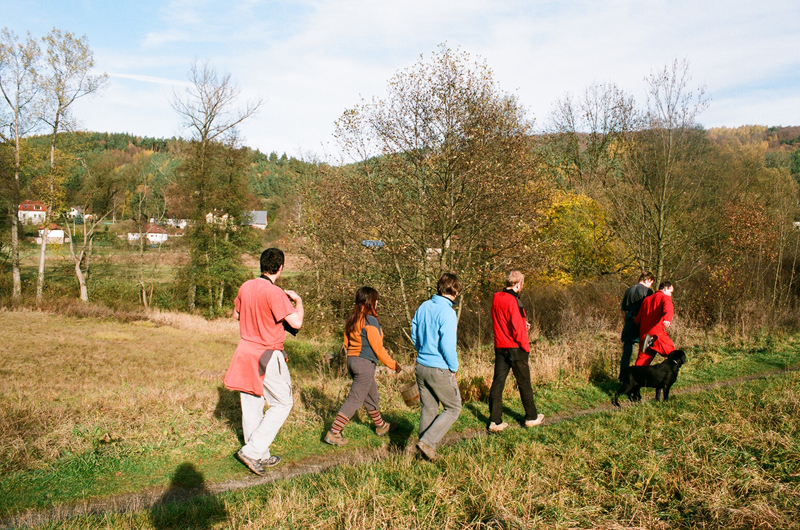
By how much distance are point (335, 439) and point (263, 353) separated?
152cm

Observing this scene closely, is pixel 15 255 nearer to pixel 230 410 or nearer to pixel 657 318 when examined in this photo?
pixel 230 410

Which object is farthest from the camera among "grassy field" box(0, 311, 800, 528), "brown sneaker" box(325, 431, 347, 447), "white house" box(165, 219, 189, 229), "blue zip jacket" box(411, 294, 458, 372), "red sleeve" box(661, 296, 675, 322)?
"white house" box(165, 219, 189, 229)

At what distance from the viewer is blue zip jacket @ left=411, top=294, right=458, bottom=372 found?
15.0ft

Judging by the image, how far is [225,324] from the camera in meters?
29.5

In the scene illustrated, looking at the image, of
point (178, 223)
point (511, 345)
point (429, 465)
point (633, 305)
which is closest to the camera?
point (429, 465)

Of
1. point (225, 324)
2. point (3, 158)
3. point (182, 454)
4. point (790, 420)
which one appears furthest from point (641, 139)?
point (3, 158)

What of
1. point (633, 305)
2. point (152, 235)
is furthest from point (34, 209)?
point (633, 305)

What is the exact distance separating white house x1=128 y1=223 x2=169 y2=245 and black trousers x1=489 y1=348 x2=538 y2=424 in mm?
34189

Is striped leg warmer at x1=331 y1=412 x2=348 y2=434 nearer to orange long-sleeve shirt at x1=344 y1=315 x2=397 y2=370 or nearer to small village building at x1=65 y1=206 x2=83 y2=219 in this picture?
orange long-sleeve shirt at x1=344 y1=315 x2=397 y2=370

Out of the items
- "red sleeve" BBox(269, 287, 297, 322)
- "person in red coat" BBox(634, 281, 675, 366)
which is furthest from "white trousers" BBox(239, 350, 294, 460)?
"person in red coat" BBox(634, 281, 675, 366)

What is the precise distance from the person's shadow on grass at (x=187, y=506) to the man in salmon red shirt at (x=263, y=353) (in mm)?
479

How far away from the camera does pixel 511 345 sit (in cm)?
570

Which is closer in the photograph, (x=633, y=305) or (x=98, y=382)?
(x=633, y=305)

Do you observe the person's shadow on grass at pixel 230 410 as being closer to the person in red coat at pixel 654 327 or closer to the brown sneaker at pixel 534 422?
the brown sneaker at pixel 534 422
